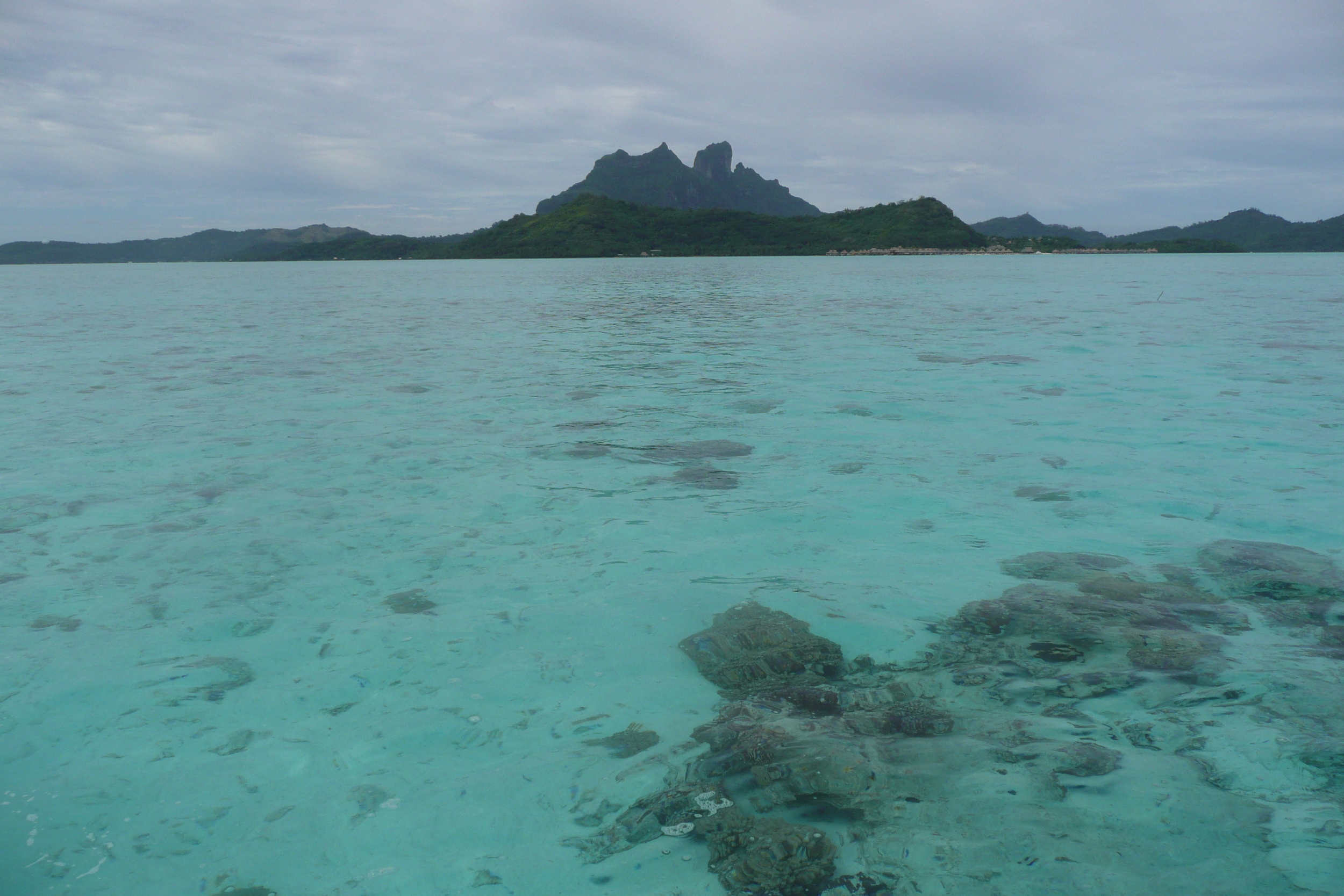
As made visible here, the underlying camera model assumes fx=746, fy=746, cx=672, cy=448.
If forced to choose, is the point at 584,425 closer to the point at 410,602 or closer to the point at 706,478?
the point at 706,478

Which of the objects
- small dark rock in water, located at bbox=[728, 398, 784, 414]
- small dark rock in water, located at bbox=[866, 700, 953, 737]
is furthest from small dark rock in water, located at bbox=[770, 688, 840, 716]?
small dark rock in water, located at bbox=[728, 398, 784, 414]

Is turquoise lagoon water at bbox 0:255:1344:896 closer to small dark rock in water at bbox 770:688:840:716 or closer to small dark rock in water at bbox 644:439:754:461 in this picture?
small dark rock in water at bbox 644:439:754:461

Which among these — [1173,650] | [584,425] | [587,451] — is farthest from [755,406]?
[1173,650]

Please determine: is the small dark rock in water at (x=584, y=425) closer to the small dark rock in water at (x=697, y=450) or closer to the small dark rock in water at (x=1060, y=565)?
the small dark rock in water at (x=697, y=450)

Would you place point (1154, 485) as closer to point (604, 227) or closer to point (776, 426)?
point (776, 426)

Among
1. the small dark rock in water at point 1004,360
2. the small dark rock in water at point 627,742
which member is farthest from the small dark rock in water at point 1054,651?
the small dark rock in water at point 1004,360

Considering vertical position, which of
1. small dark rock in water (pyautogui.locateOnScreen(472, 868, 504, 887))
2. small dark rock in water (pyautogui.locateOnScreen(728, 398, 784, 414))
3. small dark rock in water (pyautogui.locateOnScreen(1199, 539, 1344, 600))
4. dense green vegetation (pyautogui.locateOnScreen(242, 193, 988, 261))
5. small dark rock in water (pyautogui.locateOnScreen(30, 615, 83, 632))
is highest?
dense green vegetation (pyautogui.locateOnScreen(242, 193, 988, 261))

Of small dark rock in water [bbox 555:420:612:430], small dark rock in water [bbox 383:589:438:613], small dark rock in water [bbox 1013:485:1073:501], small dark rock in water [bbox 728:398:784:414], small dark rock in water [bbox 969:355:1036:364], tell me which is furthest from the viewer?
small dark rock in water [bbox 969:355:1036:364]

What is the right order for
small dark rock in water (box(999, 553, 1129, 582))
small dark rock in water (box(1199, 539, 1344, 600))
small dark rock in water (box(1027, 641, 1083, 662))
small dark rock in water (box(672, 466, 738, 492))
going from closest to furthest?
1. small dark rock in water (box(1027, 641, 1083, 662))
2. small dark rock in water (box(1199, 539, 1344, 600))
3. small dark rock in water (box(999, 553, 1129, 582))
4. small dark rock in water (box(672, 466, 738, 492))

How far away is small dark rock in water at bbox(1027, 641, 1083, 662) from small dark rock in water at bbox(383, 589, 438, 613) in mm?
4172

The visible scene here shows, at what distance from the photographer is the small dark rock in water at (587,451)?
9602 mm

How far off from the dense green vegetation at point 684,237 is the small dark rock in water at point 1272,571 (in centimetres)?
15926

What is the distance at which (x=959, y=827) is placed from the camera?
10.6ft

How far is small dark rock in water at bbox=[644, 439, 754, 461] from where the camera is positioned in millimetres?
9547
